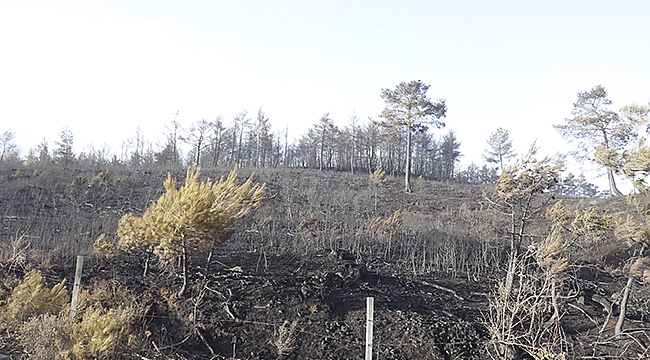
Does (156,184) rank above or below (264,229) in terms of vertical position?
above

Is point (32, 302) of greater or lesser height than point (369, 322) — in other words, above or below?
below

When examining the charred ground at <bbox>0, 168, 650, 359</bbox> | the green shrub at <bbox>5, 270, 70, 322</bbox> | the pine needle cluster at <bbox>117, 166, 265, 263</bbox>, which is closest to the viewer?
the charred ground at <bbox>0, 168, 650, 359</bbox>

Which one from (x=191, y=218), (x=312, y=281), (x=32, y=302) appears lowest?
(x=32, y=302)

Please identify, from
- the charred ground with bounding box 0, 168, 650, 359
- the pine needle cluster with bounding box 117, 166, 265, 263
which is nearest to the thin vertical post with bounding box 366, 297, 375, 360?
the charred ground with bounding box 0, 168, 650, 359

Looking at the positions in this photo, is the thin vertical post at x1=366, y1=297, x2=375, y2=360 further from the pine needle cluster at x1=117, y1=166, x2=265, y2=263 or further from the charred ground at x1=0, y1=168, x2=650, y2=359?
the pine needle cluster at x1=117, y1=166, x2=265, y2=263

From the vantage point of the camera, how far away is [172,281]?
28.5 feet

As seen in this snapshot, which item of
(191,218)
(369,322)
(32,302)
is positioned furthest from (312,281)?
(32,302)

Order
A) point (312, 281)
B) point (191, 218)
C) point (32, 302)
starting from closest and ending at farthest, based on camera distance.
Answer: point (32, 302), point (191, 218), point (312, 281)

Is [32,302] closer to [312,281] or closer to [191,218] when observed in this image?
[191,218]

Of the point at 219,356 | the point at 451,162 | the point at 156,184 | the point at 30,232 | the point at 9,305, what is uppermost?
the point at 451,162

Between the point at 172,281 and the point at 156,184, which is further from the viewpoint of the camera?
the point at 156,184

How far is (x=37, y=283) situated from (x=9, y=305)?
1.60ft

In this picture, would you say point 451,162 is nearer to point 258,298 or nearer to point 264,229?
point 264,229

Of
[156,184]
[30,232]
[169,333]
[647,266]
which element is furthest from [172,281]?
[156,184]
